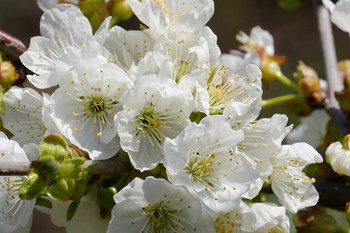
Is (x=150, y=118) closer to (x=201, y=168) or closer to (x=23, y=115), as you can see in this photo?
(x=201, y=168)

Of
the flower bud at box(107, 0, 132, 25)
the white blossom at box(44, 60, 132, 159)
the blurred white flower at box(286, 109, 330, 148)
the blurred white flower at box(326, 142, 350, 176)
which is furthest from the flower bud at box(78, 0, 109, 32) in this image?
the blurred white flower at box(286, 109, 330, 148)

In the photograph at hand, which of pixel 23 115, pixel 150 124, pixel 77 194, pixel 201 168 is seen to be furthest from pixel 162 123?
pixel 23 115

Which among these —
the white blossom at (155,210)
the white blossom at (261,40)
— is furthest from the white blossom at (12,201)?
the white blossom at (261,40)

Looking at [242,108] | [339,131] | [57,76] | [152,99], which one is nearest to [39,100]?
[57,76]

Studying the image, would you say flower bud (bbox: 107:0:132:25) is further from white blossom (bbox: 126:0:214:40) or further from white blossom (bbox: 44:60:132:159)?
white blossom (bbox: 44:60:132:159)

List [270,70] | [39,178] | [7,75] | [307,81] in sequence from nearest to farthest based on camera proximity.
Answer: [39,178], [7,75], [307,81], [270,70]
